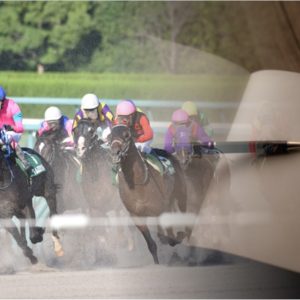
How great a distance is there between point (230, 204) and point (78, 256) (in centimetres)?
52

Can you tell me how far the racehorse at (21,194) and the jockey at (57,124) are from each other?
9 centimetres

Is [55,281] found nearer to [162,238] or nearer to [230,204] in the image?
[162,238]

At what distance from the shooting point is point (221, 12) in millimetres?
2088

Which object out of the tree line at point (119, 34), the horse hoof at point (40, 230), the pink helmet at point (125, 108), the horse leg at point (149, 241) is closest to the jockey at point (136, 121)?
the pink helmet at point (125, 108)

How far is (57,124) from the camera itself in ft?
6.54

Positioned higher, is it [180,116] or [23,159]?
[180,116]

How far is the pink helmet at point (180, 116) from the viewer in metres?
2.05

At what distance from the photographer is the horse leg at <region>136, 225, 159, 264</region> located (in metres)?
2.03

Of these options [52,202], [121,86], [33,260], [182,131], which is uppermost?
[121,86]

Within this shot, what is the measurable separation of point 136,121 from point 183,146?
0.17 metres

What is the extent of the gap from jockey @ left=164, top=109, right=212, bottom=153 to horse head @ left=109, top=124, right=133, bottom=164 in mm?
121

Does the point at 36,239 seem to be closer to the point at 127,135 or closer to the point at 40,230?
the point at 40,230

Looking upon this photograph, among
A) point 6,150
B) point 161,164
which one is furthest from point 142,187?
point 6,150

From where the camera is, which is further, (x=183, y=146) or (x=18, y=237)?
(x=183, y=146)
